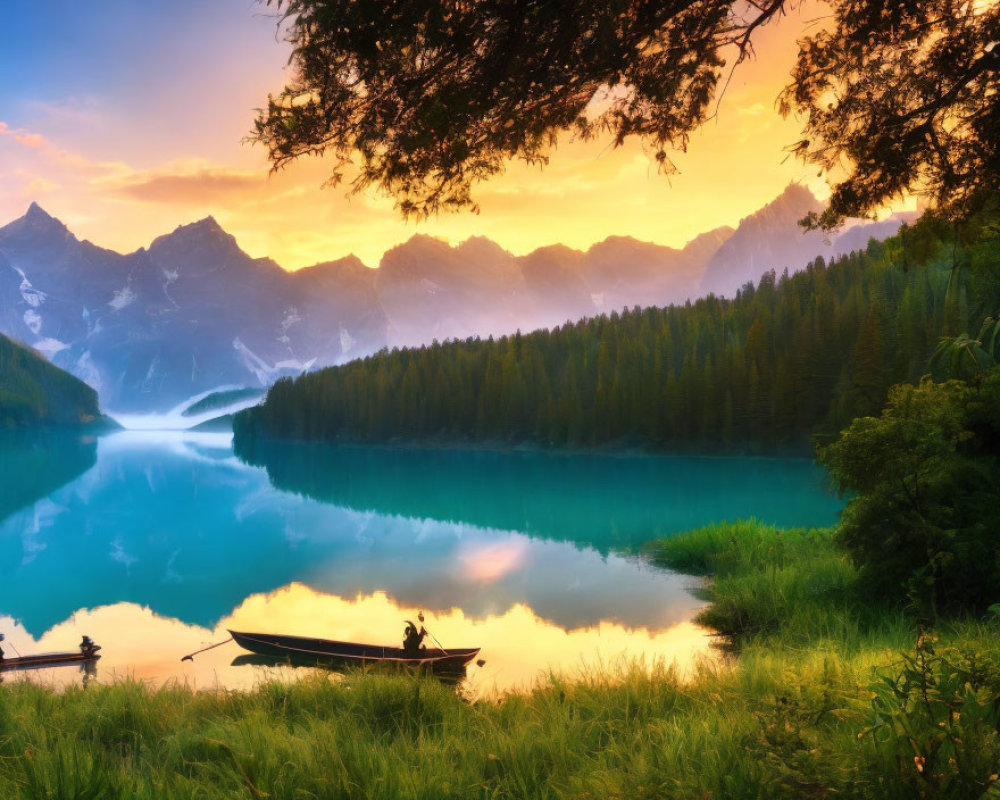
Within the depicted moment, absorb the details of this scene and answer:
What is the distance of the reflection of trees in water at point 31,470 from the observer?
60.5m

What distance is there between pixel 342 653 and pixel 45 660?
25.8 ft

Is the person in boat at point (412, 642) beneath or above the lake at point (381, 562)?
above

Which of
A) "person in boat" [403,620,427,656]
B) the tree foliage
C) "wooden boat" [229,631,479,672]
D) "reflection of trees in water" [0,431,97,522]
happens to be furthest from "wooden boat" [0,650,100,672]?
"reflection of trees in water" [0,431,97,522]

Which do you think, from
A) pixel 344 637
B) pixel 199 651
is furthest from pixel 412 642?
pixel 199 651

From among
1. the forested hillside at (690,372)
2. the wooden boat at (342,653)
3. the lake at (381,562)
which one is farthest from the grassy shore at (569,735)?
the forested hillside at (690,372)

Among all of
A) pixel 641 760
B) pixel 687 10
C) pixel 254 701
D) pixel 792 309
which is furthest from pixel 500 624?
pixel 792 309

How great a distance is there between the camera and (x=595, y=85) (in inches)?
299

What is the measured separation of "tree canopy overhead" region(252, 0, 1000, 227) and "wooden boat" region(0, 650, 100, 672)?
1566 cm

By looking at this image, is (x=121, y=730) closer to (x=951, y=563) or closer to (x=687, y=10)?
(x=687, y=10)

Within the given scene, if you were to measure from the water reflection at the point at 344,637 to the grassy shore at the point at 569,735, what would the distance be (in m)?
3.96

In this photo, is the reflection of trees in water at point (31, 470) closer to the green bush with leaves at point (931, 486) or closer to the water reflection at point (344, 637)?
the water reflection at point (344, 637)

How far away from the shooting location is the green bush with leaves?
1131 cm

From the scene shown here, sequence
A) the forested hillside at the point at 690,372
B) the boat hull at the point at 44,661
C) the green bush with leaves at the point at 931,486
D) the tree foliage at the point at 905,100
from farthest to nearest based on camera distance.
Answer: the forested hillside at the point at 690,372 → the boat hull at the point at 44,661 → the green bush with leaves at the point at 931,486 → the tree foliage at the point at 905,100

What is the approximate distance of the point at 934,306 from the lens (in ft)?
254
